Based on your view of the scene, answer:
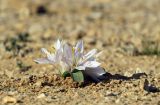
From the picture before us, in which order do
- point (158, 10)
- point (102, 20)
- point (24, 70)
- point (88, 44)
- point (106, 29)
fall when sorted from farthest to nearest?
point (158, 10)
point (102, 20)
point (106, 29)
point (88, 44)
point (24, 70)

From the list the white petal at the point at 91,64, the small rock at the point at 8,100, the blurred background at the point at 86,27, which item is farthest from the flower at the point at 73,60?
the blurred background at the point at 86,27

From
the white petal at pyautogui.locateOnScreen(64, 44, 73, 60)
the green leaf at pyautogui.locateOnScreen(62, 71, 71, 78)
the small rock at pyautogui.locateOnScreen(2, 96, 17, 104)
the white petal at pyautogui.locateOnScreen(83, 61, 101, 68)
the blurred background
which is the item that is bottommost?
the small rock at pyautogui.locateOnScreen(2, 96, 17, 104)

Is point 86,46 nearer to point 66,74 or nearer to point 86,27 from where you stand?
point 86,27

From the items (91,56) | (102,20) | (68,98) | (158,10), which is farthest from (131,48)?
(158,10)

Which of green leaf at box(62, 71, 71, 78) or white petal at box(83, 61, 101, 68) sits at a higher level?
white petal at box(83, 61, 101, 68)

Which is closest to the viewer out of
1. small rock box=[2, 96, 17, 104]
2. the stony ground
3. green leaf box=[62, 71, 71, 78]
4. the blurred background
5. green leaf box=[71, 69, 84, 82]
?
small rock box=[2, 96, 17, 104]

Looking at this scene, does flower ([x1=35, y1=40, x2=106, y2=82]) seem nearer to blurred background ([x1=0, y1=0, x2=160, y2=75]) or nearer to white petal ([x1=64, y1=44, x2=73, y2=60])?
white petal ([x1=64, y1=44, x2=73, y2=60])

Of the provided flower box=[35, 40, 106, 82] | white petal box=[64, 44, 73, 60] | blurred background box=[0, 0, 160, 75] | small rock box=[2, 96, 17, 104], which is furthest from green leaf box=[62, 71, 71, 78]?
blurred background box=[0, 0, 160, 75]

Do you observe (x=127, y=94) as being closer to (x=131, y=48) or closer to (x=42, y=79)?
(x=42, y=79)
